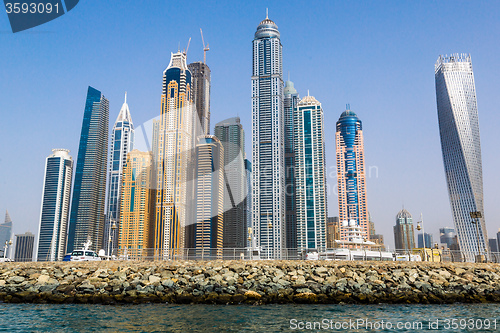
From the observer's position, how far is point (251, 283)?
34750 millimetres

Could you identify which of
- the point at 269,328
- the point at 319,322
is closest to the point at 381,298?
the point at 319,322

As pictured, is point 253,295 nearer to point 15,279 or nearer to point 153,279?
point 153,279

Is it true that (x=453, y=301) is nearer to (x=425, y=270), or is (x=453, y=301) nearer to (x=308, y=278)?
(x=425, y=270)

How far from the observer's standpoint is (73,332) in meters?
21.5

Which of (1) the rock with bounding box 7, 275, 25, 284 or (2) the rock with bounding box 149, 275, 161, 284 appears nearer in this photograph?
(2) the rock with bounding box 149, 275, 161, 284

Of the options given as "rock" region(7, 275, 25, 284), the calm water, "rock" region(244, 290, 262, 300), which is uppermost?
"rock" region(7, 275, 25, 284)

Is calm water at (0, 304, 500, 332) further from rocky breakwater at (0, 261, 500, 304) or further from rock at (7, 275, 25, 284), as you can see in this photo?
rock at (7, 275, 25, 284)

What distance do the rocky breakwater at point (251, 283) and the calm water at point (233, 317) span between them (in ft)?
7.11

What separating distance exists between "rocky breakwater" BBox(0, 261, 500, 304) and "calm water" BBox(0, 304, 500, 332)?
2166 millimetres

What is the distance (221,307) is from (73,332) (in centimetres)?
1138

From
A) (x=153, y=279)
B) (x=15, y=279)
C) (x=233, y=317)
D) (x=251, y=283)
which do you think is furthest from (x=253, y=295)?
(x=15, y=279)

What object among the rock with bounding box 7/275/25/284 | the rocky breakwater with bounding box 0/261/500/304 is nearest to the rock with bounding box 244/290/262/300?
the rocky breakwater with bounding box 0/261/500/304

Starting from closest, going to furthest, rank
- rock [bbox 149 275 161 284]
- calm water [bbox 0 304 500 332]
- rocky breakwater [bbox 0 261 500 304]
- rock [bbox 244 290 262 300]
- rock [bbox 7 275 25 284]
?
calm water [bbox 0 304 500 332], rock [bbox 244 290 262 300], rocky breakwater [bbox 0 261 500 304], rock [bbox 149 275 161 284], rock [bbox 7 275 25 284]

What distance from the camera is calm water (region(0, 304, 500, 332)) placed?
888 inches
